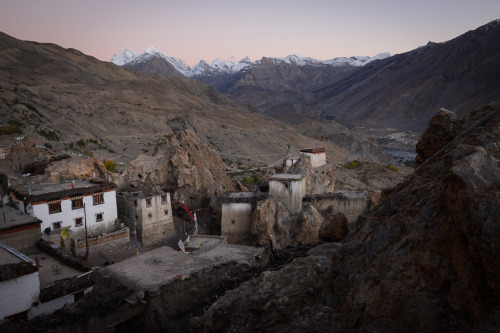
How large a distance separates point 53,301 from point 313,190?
17081mm

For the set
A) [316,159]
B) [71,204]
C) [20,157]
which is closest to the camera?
[71,204]

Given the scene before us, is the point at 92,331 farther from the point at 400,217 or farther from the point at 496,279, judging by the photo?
the point at 496,279

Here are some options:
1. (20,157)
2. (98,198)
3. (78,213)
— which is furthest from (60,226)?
(20,157)

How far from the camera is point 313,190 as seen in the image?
24609mm

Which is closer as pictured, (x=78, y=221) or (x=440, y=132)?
(x=440, y=132)

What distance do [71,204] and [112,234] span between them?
235 centimetres

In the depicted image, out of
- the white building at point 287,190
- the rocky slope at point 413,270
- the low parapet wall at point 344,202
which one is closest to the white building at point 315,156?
the low parapet wall at point 344,202

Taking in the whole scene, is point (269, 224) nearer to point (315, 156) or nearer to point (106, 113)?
point (315, 156)

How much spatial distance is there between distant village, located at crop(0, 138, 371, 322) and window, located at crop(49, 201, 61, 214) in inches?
1.7

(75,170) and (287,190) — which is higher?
(75,170)

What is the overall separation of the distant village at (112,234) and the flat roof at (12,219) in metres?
0.03

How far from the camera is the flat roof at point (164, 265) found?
25.7 ft

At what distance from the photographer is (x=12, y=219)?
46.9 feet

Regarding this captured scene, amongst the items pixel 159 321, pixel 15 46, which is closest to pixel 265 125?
pixel 15 46
